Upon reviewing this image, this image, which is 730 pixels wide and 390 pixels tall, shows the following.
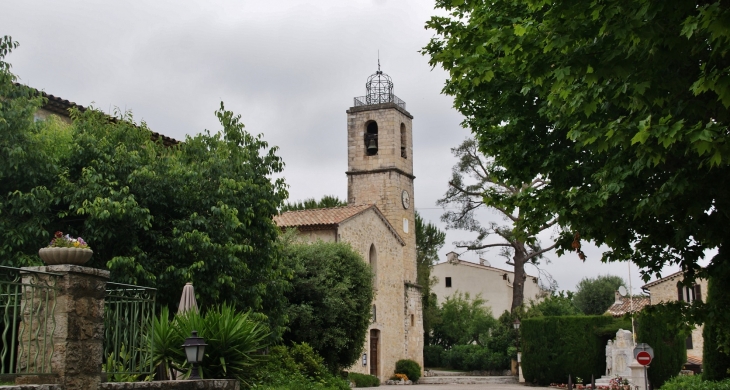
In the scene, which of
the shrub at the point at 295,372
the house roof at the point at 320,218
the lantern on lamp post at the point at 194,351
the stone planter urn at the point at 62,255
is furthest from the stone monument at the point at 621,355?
the stone planter urn at the point at 62,255

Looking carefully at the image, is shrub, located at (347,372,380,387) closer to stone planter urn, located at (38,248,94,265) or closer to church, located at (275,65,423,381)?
church, located at (275,65,423,381)

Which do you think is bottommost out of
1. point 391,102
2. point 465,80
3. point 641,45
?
point 641,45

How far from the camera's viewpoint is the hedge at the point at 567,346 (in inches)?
1411

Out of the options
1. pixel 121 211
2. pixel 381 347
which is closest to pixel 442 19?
pixel 121 211

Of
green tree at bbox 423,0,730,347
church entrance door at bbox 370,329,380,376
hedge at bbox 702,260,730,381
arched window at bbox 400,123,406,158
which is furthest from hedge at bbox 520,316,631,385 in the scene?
green tree at bbox 423,0,730,347

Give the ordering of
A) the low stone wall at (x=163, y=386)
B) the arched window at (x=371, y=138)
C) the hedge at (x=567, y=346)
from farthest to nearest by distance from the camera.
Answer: the arched window at (x=371, y=138) < the hedge at (x=567, y=346) < the low stone wall at (x=163, y=386)

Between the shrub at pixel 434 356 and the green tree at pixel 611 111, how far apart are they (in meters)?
40.3

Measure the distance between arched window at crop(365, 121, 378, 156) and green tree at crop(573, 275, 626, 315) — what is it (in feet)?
115

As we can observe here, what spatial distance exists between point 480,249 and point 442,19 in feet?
108

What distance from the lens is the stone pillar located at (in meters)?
6.66

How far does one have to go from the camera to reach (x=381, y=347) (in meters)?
38.3

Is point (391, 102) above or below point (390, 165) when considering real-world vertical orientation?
above

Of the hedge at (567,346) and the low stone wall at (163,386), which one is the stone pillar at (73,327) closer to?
the low stone wall at (163,386)

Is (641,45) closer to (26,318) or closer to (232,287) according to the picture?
(26,318)
